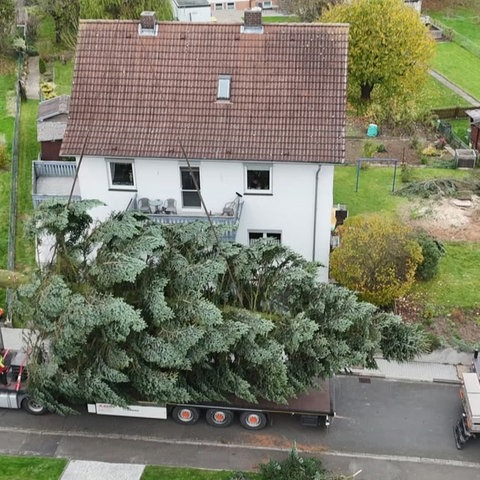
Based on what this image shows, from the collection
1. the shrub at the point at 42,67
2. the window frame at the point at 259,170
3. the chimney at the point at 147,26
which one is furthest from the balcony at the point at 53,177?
the shrub at the point at 42,67

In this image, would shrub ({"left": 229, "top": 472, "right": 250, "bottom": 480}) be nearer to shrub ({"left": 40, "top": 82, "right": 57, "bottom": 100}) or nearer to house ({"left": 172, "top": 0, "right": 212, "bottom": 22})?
shrub ({"left": 40, "top": 82, "right": 57, "bottom": 100})

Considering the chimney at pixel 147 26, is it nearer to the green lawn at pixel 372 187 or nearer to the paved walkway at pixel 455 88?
the green lawn at pixel 372 187

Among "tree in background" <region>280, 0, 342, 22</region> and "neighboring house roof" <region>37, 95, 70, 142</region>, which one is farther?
"tree in background" <region>280, 0, 342, 22</region>

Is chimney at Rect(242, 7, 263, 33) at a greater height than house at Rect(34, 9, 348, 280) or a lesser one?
greater

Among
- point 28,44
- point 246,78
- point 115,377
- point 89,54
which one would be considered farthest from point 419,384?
point 28,44

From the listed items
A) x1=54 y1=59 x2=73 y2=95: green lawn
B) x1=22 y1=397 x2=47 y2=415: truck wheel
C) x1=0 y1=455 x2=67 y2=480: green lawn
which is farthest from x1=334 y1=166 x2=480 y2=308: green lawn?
x1=54 y1=59 x2=73 y2=95: green lawn

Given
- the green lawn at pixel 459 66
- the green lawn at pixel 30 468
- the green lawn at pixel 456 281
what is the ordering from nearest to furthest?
the green lawn at pixel 30 468, the green lawn at pixel 456 281, the green lawn at pixel 459 66

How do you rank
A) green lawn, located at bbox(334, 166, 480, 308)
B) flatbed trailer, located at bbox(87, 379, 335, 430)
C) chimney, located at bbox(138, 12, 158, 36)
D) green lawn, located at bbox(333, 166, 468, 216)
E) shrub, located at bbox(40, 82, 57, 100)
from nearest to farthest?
flatbed trailer, located at bbox(87, 379, 335, 430), chimney, located at bbox(138, 12, 158, 36), green lawn, located at bbox(334, 166, 480, 308), green lawn, located at bbox(333, 166, 468, 216), shrub, located at bbox(40, 82, 57, 100)

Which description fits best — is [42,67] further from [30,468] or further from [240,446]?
[240,446]
